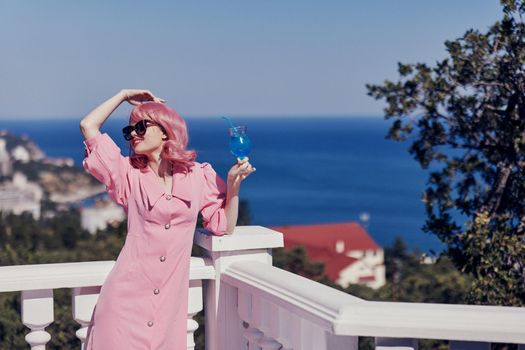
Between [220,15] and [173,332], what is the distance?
11407 centimetres

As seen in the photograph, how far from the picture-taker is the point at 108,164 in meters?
2.52

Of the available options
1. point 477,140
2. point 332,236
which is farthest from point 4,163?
point 477,140

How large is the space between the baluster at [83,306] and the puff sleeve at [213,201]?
0.45 meters

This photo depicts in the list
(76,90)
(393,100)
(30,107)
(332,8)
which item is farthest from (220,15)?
(393,100)

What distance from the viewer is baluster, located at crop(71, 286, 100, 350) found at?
8.81 feet

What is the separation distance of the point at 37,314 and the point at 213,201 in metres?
0.66

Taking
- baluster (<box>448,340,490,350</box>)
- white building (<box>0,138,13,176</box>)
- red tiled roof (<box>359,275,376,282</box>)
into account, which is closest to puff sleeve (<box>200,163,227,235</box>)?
baluster (<box>448,340,490,350</box>)

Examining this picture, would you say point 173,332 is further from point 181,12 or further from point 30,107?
point 30,107

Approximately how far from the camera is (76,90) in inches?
4094

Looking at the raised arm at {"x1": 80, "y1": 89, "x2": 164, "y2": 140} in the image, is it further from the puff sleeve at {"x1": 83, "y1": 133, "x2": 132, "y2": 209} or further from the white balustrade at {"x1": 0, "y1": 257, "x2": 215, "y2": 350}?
the white balustrade at {"x1": 0, "y1": 257, "x2": 215, "y2": 350}

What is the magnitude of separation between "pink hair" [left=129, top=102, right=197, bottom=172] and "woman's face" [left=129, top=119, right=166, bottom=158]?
0.02 metres

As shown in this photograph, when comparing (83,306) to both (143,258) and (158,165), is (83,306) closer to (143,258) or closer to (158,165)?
(143,258)

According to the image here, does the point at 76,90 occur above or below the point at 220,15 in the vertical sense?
below

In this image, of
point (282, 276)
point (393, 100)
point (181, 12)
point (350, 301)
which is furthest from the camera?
point (181, 12)
